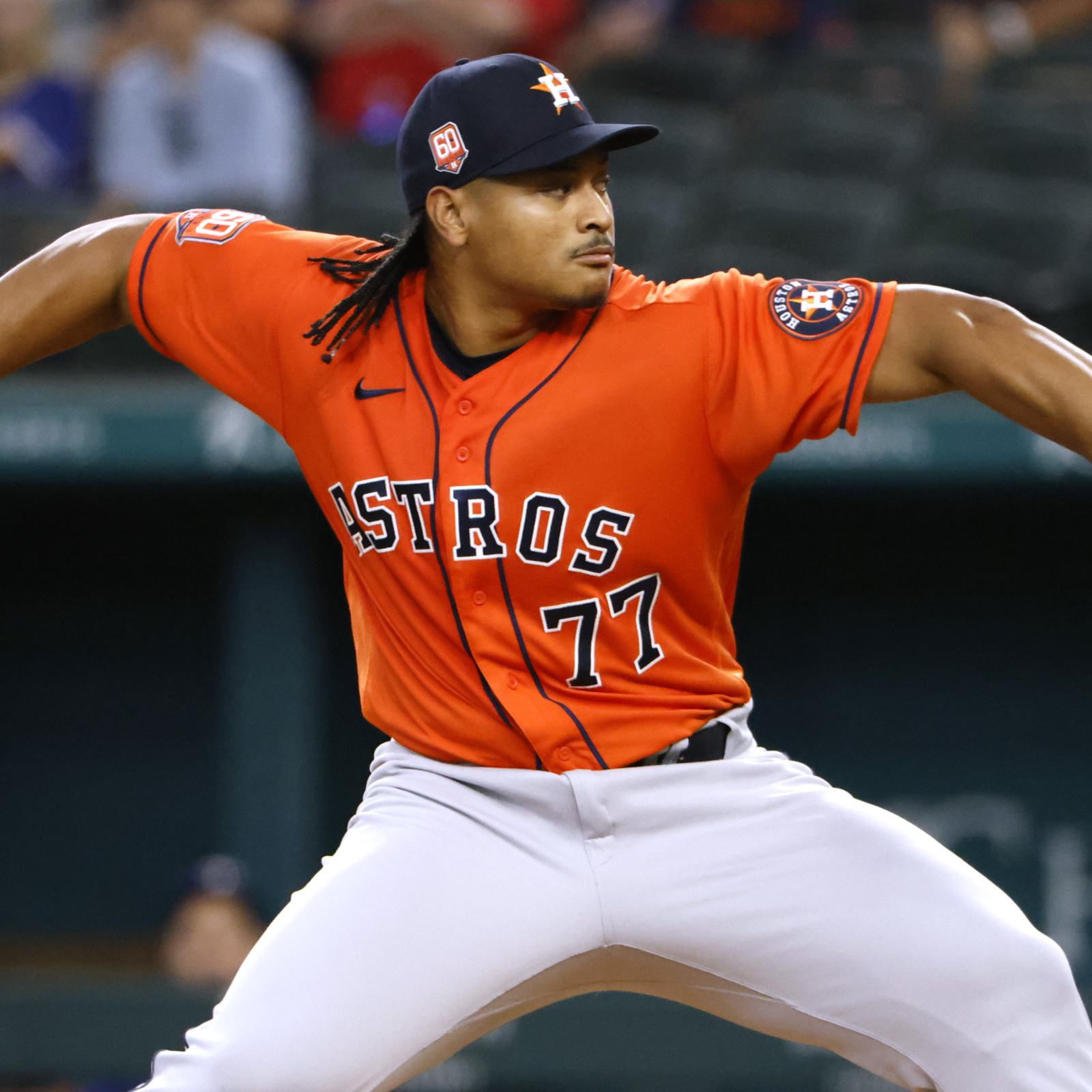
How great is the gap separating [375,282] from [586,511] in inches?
18.5

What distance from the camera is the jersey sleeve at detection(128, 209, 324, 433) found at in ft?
7.96

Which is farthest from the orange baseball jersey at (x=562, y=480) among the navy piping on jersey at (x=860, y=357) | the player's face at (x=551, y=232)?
the player's face at (x=551, y=232)

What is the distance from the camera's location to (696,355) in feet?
7.27

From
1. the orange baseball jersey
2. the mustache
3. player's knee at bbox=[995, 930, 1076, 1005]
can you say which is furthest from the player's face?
player's knee at bbox=[995, 930, 1076, 1005]

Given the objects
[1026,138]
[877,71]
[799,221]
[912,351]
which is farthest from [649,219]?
[912,351]

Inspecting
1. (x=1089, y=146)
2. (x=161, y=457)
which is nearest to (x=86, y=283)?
(x=161, y=457)

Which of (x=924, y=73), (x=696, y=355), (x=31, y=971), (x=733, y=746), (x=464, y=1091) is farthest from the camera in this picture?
(x=924, y=73)

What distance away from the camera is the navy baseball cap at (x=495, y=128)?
2184 mm

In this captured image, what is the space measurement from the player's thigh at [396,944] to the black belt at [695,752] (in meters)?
0.16

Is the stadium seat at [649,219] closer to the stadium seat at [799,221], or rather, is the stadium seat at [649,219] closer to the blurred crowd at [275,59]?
the stadium seat at [799,221]

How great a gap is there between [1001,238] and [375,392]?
369cm

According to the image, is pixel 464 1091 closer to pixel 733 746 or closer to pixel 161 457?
pixel 161 457

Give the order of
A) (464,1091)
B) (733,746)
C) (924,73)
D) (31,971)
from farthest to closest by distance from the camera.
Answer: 1. (924,73)
2. (31,971)
3. (464,1091)
4. (733,746)

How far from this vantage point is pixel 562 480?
2.23 meters
